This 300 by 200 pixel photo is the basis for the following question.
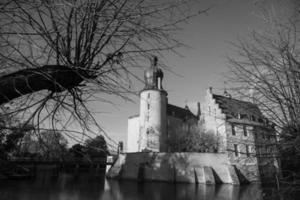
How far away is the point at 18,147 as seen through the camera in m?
1.82

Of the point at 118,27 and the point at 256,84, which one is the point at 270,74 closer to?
the point at 256,84

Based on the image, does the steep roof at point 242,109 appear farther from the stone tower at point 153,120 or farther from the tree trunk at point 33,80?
the stone tower at point 153,120

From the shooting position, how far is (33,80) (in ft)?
5.40

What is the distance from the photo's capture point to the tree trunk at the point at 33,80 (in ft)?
5.08

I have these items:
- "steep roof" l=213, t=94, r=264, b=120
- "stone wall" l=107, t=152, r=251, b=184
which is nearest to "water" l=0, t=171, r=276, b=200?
"stone wall" l=107, t=152, r=251, b=184

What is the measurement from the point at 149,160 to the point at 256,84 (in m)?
21.8

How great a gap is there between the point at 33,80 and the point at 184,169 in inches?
868

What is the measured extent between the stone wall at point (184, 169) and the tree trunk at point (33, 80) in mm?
19974

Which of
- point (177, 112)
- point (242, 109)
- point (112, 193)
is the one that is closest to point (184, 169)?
point (112, 193)

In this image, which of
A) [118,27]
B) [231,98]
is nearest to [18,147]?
[118,27]

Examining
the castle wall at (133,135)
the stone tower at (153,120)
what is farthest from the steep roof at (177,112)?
the stone tower at (153,120)

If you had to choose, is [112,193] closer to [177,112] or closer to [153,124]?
[153,124]

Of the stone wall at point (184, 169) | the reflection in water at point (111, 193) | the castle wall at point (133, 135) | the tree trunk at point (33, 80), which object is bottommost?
the reflection in water at point (111, 193)

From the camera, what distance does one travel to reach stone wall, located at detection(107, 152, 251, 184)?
21.4 m
